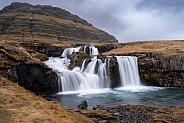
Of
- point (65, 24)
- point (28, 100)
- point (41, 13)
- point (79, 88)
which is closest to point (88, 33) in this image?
point (65, 24)

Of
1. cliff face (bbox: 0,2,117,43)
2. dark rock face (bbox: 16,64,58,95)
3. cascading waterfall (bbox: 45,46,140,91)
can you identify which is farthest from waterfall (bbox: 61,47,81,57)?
cliff face (bbox: 0,2,117,43)

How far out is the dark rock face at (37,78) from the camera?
40.8 metres

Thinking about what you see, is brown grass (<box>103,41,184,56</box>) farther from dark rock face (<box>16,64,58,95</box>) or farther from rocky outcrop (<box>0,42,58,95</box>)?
rocky outcrop (<box>0,42,58,95</box>)

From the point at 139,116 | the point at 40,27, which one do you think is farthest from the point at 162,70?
the point at 40,27

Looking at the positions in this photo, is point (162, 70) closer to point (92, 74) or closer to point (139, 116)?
point (92, 74)

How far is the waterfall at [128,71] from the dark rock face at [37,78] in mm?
15032

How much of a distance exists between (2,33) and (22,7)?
2180 inches

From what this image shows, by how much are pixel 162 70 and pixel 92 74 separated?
14784 millimetres

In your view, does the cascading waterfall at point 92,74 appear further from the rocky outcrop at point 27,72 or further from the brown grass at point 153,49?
the brown grass at point 153,49

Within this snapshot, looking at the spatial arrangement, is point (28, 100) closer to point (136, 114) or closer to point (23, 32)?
point (136, 114)

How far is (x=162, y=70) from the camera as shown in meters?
52.7

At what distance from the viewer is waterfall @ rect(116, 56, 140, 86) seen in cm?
5259

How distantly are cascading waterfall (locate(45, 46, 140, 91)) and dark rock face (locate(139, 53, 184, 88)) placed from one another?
196 cm

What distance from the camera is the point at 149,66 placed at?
5419cm
